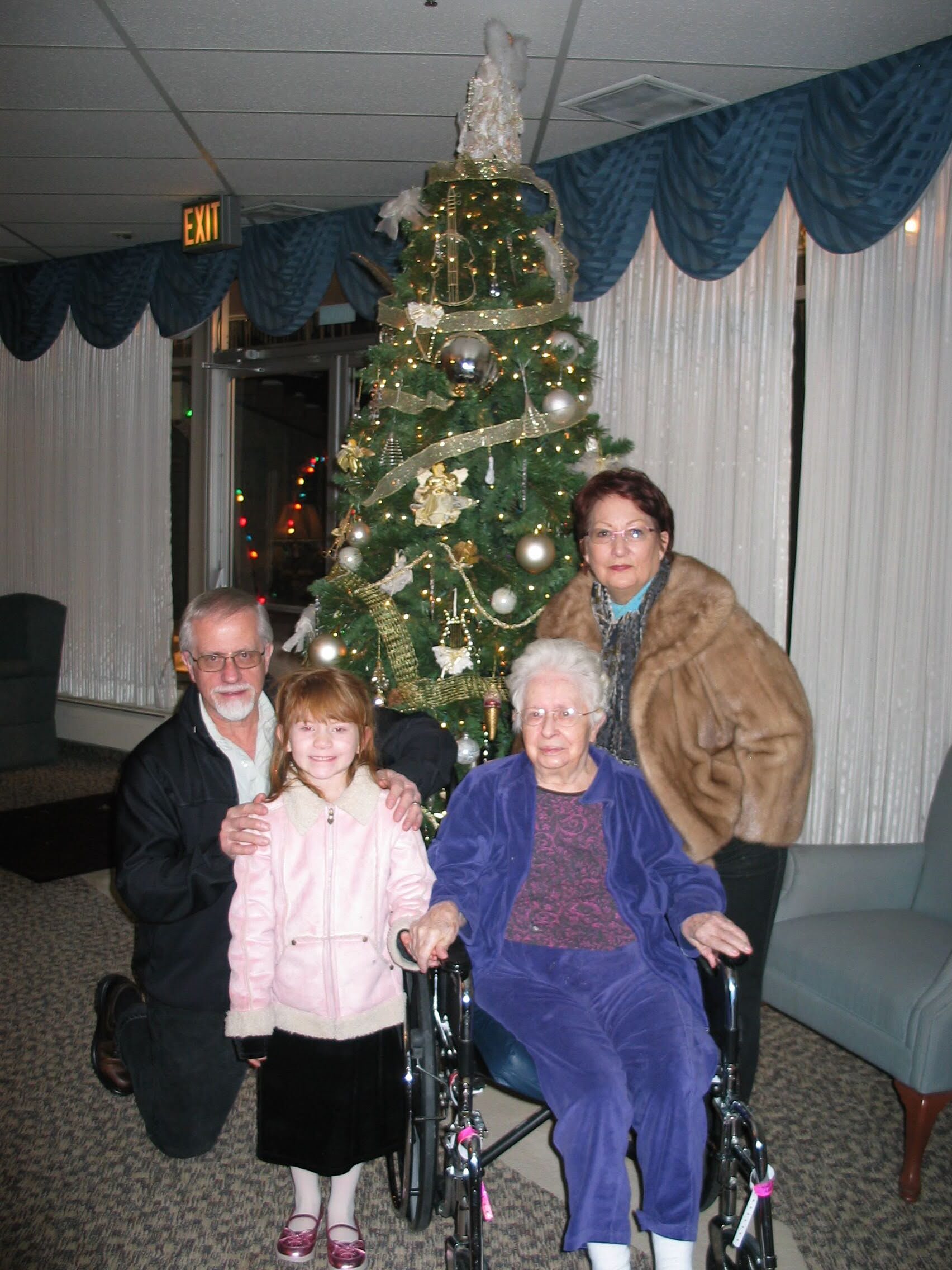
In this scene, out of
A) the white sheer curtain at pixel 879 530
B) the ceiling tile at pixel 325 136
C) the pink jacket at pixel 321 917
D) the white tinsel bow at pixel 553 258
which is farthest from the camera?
the ceiling tile at pixel 325 136

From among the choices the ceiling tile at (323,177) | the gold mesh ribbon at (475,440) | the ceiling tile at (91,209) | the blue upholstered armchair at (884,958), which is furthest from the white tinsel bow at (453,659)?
the ceiling tile at (91,209)

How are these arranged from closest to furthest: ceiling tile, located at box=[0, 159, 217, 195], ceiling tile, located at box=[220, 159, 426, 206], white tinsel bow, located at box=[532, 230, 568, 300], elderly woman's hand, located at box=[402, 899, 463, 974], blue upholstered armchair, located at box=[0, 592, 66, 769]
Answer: elderly woman's hand, located at box=[402, 899, 463, 974] → white tinsel bow, located at box=[532, 230, 568, 300] → ceiling tile, located at box=[220, 159, 426, 206] → ceiling tile, located at box=[0, 159, 217, 195] → blue upholstered armchair, located at box=[0, 592, 66, 769]

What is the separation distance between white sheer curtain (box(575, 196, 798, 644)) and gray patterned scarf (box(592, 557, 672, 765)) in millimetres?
1889

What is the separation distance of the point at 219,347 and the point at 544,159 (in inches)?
108

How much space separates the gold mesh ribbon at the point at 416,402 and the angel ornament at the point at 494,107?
2.64ft

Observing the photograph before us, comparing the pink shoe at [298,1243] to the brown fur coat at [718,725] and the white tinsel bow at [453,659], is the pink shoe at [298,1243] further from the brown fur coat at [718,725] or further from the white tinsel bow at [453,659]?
the white tinsel bow at [453,659]

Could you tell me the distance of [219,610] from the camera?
2.17 m

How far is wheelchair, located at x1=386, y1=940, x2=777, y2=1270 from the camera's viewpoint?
5.37 ft

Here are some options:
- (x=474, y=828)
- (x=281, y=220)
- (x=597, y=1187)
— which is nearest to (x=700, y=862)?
(x=474, y=828)

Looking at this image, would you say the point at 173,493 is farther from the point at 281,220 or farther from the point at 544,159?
the point at 544,159

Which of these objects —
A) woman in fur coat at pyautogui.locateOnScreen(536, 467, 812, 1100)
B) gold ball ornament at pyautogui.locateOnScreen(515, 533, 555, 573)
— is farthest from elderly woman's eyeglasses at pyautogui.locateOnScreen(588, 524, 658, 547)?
gold ball ornament at pyautogui.locateOnScreen(515, 533, 555, 573)

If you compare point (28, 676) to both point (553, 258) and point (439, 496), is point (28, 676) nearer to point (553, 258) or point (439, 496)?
point (439, 496)

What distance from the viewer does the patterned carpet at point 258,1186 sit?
6.57 feet

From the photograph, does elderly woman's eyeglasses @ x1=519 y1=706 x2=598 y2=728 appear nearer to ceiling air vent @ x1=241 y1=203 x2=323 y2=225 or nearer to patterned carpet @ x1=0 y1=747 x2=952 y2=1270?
patterned carpet @ x1=0 y1=747 x2=952 y2=1270
